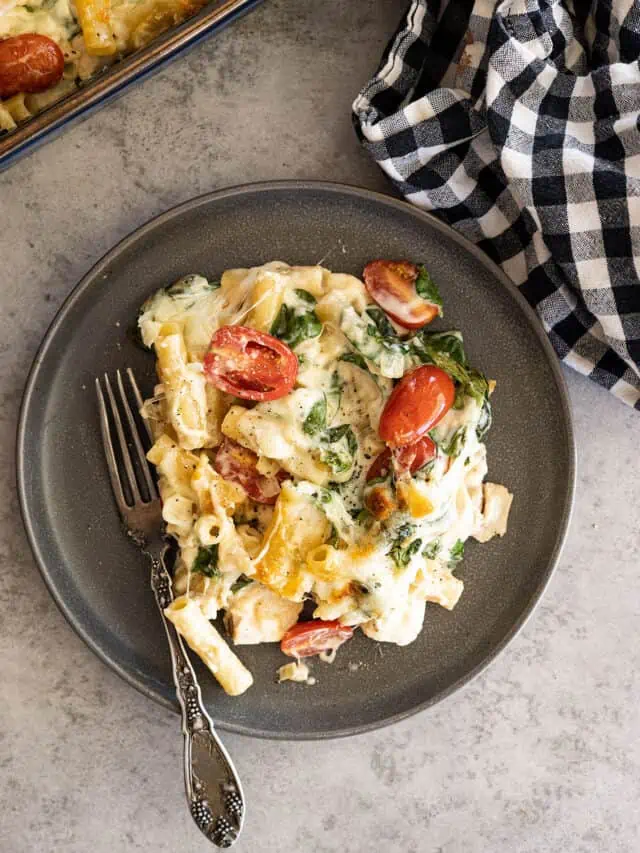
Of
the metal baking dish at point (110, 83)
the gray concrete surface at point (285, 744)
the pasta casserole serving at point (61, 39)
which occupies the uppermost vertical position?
the pasta casserole serving at point (61, 39)

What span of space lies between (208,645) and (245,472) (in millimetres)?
461

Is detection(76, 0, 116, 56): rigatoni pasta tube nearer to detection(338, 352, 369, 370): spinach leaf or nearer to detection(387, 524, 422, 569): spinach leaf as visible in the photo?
detection(338, 352, 369, 370): spinach leaf

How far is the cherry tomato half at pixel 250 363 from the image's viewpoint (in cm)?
218

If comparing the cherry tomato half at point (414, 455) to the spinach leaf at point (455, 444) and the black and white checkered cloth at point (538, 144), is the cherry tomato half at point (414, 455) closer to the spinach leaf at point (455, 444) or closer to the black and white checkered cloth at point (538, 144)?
the spinach leaf at point (455, 444)

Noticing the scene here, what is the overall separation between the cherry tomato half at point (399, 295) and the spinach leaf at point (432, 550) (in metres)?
0.59

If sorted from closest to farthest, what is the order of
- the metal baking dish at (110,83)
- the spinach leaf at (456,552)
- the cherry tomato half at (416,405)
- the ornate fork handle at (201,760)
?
1. the metal baking dish at (110,83)
2. the cherry tomato half at (416,405)
3. the ornate fork handle at (201,760)
4. the spinach leaf at (456,552)

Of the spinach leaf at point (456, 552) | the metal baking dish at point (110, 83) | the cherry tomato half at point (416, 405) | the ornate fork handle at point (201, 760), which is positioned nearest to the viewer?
the metal baking dish at point (110, 83)

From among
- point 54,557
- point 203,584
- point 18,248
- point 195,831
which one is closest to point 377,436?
point 203,584

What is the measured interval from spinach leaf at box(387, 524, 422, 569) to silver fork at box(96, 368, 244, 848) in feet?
1.98

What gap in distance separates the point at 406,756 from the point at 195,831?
2.19 feet

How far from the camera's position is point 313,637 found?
235 centimetres

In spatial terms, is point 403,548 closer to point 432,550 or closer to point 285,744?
point 432,550

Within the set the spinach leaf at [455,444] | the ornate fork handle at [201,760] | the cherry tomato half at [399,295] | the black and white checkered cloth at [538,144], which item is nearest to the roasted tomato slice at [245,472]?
the ornate fork handle at [201,760]

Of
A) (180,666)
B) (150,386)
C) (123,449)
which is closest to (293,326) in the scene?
(150,386)
